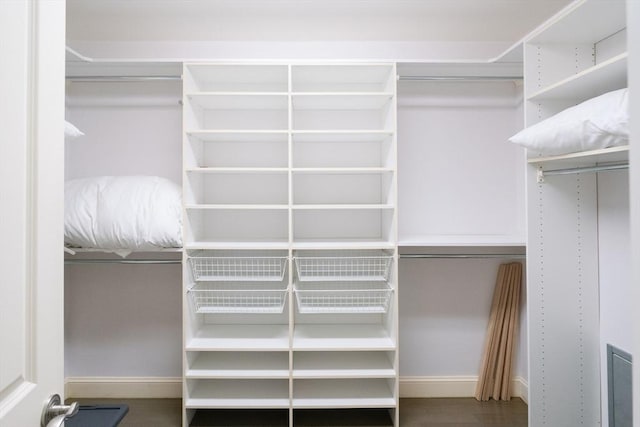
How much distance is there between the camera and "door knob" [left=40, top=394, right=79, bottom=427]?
80 cm

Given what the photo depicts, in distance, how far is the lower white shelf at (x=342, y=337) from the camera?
231 centimetres

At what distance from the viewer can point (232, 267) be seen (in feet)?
8.70

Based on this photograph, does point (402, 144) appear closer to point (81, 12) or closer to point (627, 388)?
point (627, 388)

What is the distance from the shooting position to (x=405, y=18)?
2.66 m

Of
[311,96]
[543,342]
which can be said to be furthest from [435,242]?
[311,96]

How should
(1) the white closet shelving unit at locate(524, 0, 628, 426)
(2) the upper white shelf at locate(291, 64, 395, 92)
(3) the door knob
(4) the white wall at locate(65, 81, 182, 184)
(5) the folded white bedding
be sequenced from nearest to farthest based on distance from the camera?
(3) the door knob
(1) the white closet shelving unit at locate(524, 0, 628, 426)
(5) the folded white bedding
(2) the upper white shelf at locate(291, 64, 395, 92)
(4) the white wall at locate(65, 81, 182, 184)

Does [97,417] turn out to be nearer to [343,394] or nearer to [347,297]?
[343,394]

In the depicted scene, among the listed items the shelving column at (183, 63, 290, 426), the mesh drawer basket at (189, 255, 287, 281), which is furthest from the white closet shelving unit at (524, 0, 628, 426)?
the mesh drawer basket at (189, 255, 287, 281)

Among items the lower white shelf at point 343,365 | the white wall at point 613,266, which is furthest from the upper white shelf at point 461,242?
the lower white shelf at point 343,365

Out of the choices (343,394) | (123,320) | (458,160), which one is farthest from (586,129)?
(123,320)

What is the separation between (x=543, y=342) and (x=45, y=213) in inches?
86.0

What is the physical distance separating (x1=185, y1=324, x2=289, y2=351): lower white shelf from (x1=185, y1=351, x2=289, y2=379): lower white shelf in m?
0.12

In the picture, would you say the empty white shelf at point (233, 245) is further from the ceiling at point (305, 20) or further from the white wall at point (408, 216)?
the ceiling at point (305, 20)

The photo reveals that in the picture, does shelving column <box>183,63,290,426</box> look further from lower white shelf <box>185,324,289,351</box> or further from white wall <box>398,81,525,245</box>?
white wall <box>398,81,525,245</box>
